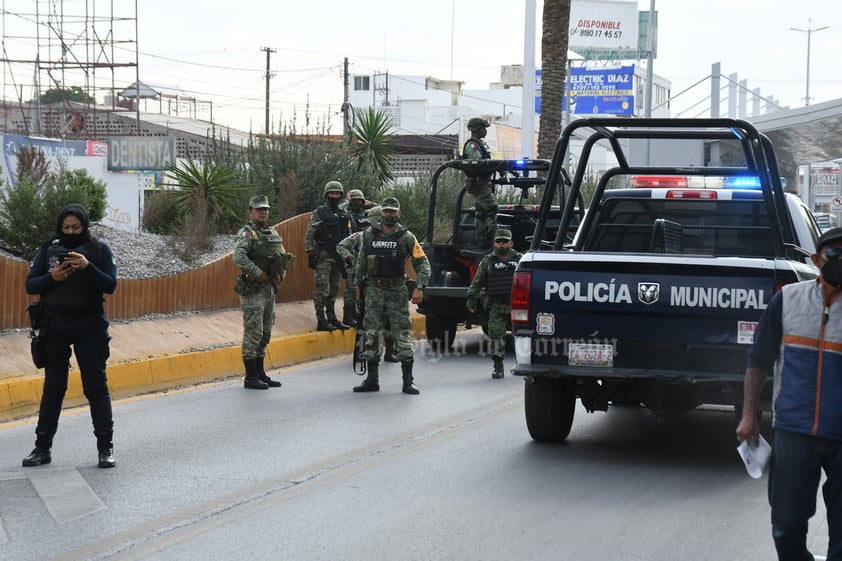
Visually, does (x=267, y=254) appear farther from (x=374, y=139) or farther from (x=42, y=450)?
(x=374, y=139)

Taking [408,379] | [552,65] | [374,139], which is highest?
[552,65]

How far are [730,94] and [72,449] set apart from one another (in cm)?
6706

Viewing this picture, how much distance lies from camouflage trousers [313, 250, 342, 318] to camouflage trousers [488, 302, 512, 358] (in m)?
2.78

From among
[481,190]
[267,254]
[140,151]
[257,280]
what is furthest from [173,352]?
[140,151]

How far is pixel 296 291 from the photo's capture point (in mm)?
17375

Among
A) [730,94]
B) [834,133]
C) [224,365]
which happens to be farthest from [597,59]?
[224,365]

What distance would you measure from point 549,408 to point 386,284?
11.9 ft

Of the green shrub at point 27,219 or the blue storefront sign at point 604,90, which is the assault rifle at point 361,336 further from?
the blue storefront sign at point 604,90

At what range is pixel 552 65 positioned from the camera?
2447cm

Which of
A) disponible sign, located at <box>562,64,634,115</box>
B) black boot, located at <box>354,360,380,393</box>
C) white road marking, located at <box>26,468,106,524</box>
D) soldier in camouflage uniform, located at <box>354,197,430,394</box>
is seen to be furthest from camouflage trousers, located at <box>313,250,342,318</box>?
disponible sign, located at <box>562,64,634,115</box>

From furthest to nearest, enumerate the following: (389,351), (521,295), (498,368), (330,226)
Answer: (330,226), (389,351), (498,368), (521,295)

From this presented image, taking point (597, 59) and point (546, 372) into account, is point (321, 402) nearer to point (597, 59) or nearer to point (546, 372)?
point (546, 372)

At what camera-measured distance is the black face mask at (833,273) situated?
4504 millimetres

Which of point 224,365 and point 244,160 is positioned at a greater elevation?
point 244,160
